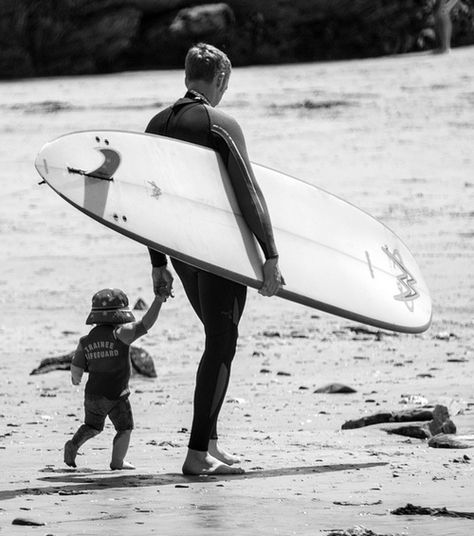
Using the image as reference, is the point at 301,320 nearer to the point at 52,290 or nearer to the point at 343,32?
the point at 52,290

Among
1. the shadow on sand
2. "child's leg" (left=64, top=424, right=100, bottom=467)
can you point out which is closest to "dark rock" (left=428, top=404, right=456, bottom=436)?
the shadow on sand

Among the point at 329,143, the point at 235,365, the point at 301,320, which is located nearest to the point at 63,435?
the point at 235,365

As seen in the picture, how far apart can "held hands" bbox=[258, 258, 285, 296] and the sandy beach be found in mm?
619

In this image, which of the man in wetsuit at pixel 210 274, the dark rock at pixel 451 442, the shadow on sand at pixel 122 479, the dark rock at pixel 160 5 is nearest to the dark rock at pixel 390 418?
the dark rock at pixel 451 442

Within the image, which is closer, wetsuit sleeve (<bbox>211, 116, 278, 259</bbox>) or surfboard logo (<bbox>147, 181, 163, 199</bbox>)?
wetsuit sleeve (<bbox>211, 116, 278, 259</bbox>)

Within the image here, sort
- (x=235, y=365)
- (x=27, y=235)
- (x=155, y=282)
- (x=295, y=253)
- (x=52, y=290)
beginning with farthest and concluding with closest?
(x=27, y=235) → (x=52, y=290) → (x=235, y=365) → (x=295, y=253) → (x=155, y=282)

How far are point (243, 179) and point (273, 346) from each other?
445cm

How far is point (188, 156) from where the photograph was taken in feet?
15.7

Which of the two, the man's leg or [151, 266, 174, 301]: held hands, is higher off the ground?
[151, 266, 174, 301]: held hands

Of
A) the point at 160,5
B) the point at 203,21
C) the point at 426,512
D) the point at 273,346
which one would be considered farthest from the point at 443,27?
the point at 426,512

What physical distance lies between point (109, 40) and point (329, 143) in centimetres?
737

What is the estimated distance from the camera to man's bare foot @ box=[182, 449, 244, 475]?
4676mm

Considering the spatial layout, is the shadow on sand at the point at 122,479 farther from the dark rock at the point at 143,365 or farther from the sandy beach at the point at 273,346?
the dark rock at the point at 143,365

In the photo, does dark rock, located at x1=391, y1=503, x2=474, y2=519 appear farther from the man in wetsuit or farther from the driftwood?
the driftwood
